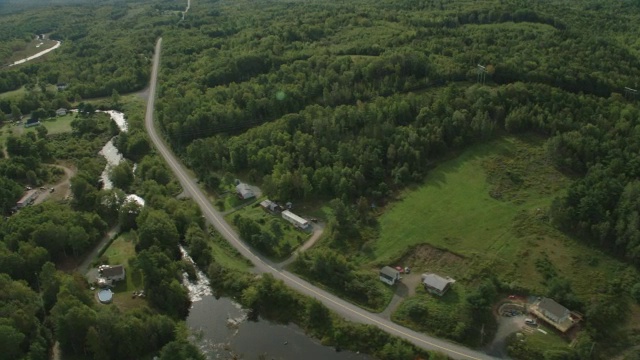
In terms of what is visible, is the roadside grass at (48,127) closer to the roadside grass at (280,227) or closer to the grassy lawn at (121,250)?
the grassy lawn at (121,250)

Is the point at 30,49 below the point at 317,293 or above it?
below

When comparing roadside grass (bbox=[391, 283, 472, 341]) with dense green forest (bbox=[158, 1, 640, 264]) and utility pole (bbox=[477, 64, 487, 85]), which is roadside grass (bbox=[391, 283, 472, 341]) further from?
utility pole (bbox=[477, 64, 487, 85])

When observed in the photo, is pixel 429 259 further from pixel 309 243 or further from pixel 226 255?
pixel 226 255

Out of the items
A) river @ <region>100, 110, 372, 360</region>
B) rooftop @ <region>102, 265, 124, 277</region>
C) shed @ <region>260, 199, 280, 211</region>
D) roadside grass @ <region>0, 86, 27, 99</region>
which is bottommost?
roadside grass @ <region>0, 86, 27, 99</region>

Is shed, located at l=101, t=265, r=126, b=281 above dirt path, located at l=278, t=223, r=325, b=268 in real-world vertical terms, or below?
above

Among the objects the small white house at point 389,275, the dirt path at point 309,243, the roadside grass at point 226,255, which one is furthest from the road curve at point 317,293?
the small white house at point 389,275

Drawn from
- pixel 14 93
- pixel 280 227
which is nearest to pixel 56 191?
pixel 280 227

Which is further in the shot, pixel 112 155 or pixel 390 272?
pixel 112 155

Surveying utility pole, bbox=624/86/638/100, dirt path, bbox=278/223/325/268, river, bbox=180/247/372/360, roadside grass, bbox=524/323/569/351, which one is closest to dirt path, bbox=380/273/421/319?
river, bbox=180/247/372/360
